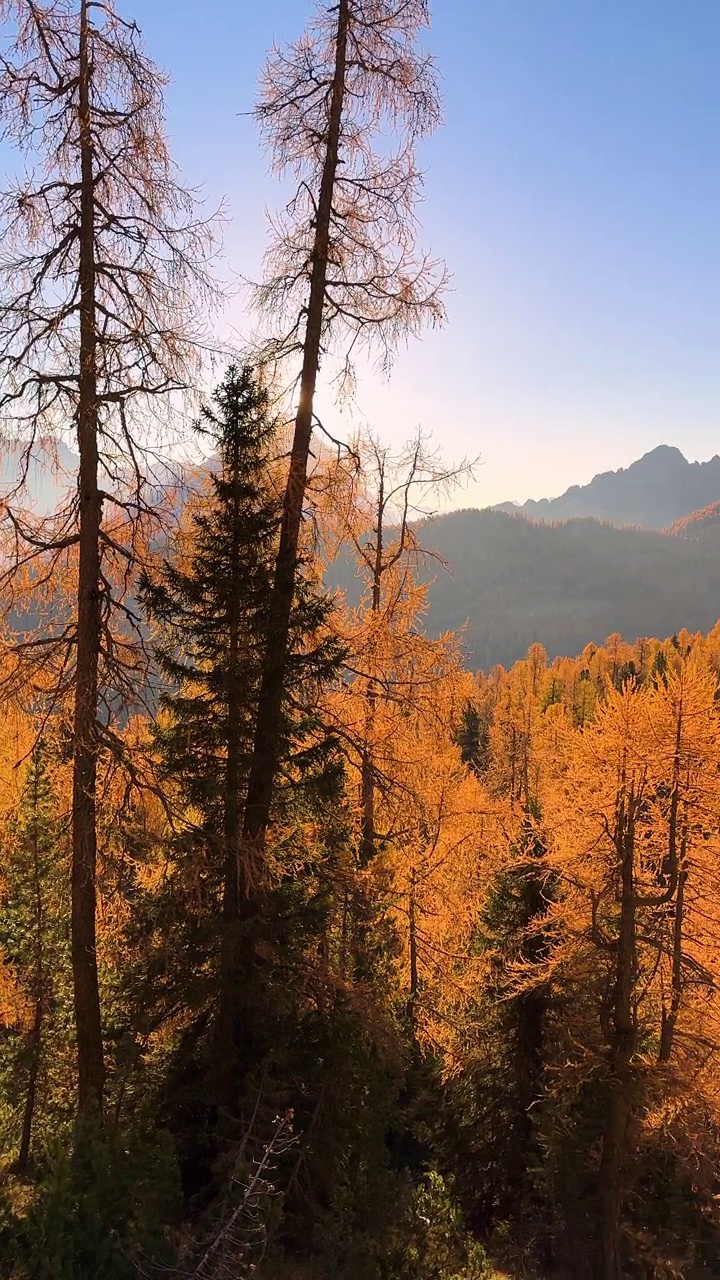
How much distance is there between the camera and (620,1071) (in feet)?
34.8

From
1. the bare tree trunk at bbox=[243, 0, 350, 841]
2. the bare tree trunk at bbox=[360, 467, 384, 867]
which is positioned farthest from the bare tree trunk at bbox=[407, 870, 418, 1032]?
the bare tree trunk at bbox=[243, 0, 350, 841]

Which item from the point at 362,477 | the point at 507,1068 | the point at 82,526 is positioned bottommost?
the point at 507,1068

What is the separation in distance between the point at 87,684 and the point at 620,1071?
9.82 meters

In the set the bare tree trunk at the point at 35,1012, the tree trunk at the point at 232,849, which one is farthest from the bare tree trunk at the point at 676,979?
the bare tree trunk at the point at 35,1012

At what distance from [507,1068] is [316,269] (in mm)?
14241

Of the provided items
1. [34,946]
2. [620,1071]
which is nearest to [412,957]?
[620,1071]

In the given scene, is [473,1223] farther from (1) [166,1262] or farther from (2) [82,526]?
(2) [82,526]

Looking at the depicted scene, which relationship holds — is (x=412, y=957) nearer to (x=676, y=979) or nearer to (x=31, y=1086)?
(x=676, y=979)

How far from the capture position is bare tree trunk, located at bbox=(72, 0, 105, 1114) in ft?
22.8

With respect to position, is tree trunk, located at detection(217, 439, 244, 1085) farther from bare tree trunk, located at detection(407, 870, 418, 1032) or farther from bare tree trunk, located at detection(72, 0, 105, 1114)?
bare tree trunk, located at detection(407, 870, 418, 1032)

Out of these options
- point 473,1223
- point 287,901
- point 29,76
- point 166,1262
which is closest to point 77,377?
point 29,76

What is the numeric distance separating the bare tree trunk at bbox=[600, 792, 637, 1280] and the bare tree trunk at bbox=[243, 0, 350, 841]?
20.5 feet

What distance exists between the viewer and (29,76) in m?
6.69

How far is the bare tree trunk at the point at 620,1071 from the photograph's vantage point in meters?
10.7
